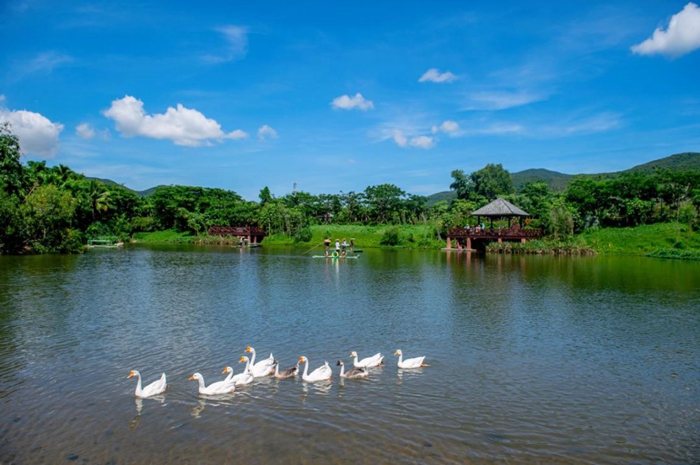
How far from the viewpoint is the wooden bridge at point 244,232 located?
69.1 metres

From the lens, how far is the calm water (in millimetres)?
8156

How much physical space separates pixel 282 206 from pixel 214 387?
6552 cm

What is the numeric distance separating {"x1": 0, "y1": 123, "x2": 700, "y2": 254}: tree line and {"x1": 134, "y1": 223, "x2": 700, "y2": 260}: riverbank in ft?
5.28

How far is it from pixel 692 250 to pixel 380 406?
1966 inches

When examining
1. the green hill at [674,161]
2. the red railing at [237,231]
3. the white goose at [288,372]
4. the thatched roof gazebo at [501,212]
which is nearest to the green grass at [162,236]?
the red railing at [237,231]

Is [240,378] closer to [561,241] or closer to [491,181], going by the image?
[561,241]

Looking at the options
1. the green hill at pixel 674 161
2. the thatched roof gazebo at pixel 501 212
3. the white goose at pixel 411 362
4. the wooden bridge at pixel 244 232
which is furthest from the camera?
the green hill at pixel 674 161

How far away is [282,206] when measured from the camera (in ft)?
246

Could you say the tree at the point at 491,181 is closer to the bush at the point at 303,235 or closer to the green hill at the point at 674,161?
the bush at the point at 303,235

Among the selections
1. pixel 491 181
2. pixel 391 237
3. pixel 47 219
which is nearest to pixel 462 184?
pixel 491 181

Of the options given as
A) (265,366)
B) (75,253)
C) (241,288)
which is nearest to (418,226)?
(75,253)

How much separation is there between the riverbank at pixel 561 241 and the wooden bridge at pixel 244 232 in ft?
3.91

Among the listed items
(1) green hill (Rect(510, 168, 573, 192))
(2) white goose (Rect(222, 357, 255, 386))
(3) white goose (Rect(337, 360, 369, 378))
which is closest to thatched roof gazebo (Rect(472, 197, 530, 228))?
(3) white goose (Rect(337, 360, 369, 378))

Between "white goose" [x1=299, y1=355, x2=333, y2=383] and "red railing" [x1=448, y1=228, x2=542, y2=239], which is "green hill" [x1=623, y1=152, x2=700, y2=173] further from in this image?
"white goose" [x1=299, y1=355, x2=333, y2=383]
